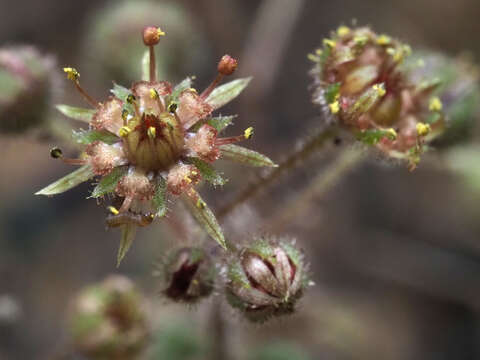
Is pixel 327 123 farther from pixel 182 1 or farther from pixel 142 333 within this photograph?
pixel 182 1

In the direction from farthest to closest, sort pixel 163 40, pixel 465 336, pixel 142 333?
1. pixel 465 336
2. pixel 163 40
3. pixel 142 333

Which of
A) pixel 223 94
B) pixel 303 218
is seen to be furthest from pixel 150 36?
pixel 303 218

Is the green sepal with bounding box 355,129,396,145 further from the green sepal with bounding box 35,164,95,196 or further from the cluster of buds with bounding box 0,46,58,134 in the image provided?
the cluster of buds with bounding box 0,46,58,134

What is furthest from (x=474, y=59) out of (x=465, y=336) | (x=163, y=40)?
(x=163, y=40)

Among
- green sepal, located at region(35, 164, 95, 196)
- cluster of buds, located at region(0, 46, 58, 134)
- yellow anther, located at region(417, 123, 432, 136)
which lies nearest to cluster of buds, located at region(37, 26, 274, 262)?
green sepal, located at region(35, 164, 95, 196)

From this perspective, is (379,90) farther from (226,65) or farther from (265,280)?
(265,280)

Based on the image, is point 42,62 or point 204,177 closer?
point 204,177

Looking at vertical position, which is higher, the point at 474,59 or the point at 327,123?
the point at 474,59
